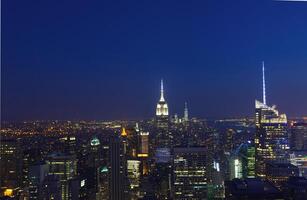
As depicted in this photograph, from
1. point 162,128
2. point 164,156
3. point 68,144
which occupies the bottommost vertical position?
point 164,156

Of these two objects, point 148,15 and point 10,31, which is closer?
point 10,31

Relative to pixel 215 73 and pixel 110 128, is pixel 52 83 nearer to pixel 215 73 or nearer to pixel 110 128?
pixel 110 128

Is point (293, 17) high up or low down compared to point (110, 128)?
up

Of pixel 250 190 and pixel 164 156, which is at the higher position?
pixel 164 156

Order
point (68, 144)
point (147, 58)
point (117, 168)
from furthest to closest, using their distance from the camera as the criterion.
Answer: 1. point (147, 58)
2. point (117, 168)
3. point (68, 144)

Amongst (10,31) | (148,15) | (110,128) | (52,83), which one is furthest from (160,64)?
(10,31)

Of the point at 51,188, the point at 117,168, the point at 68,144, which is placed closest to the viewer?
the point at 51,188

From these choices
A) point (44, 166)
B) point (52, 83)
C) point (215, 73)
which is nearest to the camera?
point (44, 166)

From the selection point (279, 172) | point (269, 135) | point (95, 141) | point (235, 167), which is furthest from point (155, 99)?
point (279, 172)

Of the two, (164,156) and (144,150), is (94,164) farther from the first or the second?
(164,156)
